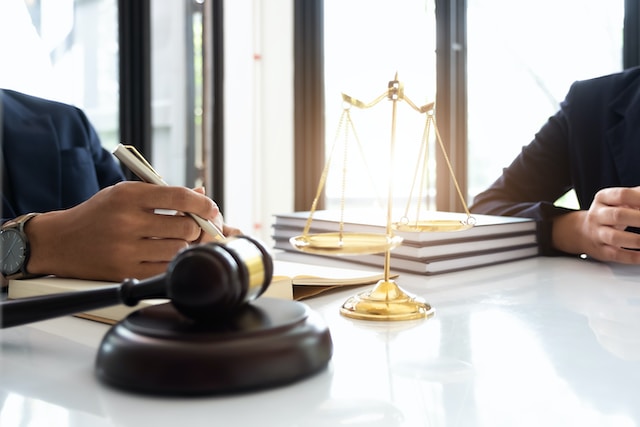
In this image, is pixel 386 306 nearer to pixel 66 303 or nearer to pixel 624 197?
pixel 66 303

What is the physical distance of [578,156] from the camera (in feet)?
4.80

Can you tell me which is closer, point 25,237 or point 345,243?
Result: point 345,243

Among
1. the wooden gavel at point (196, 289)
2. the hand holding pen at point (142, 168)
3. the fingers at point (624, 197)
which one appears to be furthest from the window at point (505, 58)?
the wooden gavel at point (196, 289)

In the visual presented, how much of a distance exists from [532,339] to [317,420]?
269mm

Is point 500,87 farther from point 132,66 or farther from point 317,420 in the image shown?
point 317,420

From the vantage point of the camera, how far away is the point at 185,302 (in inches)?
15.2

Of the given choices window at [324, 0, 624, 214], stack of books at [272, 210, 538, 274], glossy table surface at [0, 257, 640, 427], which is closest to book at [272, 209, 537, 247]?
stack of books at [272, 210, 538, 274]

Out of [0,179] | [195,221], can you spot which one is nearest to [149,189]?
[195,221]

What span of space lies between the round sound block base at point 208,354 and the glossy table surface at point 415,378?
0.03 feet

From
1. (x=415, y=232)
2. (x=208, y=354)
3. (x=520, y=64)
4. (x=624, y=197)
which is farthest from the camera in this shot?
(x=520, y=64)

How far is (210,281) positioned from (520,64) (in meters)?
2.09

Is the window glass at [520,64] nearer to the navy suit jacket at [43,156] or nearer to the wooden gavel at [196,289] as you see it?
the navy suit jacket at [43,156]

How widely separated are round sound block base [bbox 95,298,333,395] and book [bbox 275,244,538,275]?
51cm

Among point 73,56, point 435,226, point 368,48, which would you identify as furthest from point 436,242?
point 73,56
